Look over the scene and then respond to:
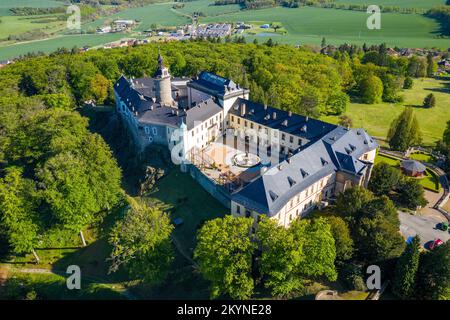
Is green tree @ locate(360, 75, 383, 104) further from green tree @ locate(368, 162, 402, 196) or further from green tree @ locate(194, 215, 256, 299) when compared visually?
green tree @ locate(194, 215, 256, 299)

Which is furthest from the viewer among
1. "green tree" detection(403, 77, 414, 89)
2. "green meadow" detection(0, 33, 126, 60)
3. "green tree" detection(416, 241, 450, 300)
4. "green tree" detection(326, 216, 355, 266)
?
"green meadow" detection(0, 33, 126, 60)

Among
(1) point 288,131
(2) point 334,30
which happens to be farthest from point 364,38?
(1) point 288,131

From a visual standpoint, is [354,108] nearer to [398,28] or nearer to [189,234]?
[189,234]

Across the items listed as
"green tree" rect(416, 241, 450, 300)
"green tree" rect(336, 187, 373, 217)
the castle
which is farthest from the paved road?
"green tree" rect(416, 241, 450, 300)

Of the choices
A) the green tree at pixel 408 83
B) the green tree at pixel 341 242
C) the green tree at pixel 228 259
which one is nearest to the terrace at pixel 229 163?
the green tree at pixel 228 259

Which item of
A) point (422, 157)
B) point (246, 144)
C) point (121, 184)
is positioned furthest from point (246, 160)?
point (422, 157)

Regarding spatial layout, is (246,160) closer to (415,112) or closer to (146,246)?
(146,246)
